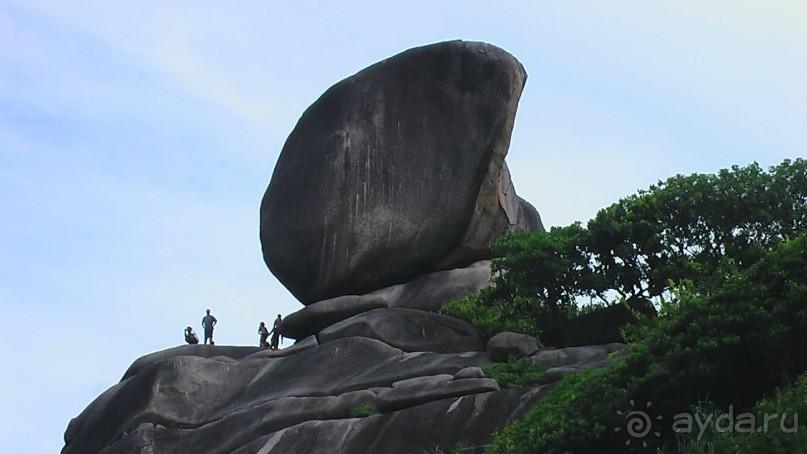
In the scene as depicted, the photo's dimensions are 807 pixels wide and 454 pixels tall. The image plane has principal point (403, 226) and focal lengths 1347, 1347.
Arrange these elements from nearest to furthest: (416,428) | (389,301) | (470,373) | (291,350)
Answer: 1. (416,428)
2. (470,373)
3. (291,350)
4. (389,301)

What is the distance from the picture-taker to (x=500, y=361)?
28438 mm

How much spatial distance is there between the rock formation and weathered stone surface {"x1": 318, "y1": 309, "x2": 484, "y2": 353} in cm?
4

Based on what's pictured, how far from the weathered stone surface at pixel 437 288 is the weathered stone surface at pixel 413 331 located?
1.88m

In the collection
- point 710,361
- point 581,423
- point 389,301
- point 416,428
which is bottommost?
point 581,423

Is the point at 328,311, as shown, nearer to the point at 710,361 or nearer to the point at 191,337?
the point at 191,337

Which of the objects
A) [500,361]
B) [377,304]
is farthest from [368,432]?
[377,304]

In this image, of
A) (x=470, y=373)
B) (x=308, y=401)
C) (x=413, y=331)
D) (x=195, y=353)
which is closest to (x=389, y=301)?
(x=413, y=331)

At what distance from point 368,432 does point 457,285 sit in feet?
30.2

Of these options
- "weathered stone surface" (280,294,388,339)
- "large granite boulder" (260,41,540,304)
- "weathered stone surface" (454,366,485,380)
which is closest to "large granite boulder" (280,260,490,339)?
"weathered stone surface" (280,294,388,339)

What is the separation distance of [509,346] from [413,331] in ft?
11.3

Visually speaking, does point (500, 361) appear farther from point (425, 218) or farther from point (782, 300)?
point (782, 300)

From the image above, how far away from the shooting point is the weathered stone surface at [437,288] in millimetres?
33906

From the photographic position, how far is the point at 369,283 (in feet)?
117

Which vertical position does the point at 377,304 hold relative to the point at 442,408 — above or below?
above
